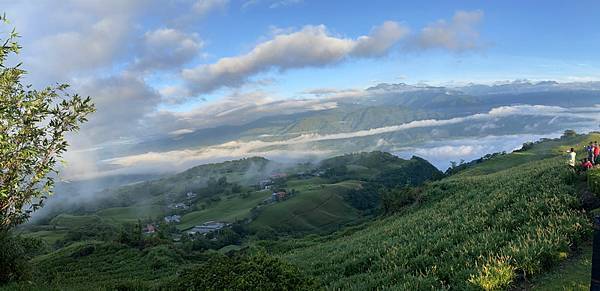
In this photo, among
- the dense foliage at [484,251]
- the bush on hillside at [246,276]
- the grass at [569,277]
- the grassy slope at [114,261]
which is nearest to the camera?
the bush on hillside at [246,276]

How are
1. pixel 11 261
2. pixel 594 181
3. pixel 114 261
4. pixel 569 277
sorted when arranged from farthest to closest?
pixel 114 261, pixel 594 181, pixel 11 261, pixel 569 277

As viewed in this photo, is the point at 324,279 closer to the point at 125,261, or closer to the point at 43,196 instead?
the point at 43,196

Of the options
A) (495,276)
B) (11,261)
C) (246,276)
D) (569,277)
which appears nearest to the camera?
(246,276)

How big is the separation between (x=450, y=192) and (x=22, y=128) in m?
51.1

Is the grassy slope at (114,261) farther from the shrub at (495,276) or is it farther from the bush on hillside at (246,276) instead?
the shrub at (495,276)

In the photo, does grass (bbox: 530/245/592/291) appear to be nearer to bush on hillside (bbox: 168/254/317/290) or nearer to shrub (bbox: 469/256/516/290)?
shrub (bbox: 469/256/516/290)

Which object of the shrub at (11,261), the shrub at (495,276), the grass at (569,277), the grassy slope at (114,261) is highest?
the shrub at (11,261)

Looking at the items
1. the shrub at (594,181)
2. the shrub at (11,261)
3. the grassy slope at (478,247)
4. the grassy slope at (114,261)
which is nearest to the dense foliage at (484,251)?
the grassy slope at (478,247)

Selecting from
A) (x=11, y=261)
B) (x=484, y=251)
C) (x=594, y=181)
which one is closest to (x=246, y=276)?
(x=484, y=251)

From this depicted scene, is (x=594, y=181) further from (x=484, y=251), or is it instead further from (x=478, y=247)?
(x=484, y=251)

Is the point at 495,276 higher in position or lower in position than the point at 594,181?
lower

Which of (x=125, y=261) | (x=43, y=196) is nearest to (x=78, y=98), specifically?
(x=43, y=196)

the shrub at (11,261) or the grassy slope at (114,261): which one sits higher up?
the shrub at (11,261)

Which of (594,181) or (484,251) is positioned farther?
(594,181)
